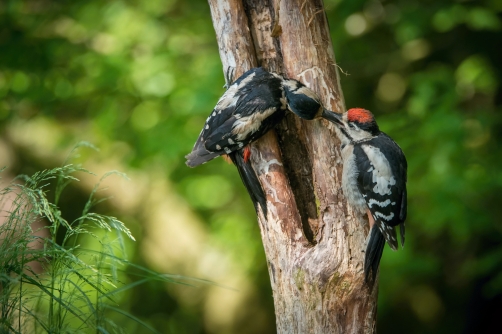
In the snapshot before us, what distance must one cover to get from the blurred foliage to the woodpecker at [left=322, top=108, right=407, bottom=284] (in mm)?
896

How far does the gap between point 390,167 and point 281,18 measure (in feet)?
2.43

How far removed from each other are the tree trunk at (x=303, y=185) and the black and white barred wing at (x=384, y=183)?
0.09m

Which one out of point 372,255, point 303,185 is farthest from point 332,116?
point 372,255

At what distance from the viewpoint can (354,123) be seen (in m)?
2.02

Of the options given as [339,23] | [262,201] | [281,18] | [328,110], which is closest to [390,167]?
[328,110]

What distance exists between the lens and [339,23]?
3.34m

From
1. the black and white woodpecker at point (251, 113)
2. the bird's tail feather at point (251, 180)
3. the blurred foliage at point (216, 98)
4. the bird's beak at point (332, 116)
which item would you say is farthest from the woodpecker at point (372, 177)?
the blurred foliage at point (216, 98)

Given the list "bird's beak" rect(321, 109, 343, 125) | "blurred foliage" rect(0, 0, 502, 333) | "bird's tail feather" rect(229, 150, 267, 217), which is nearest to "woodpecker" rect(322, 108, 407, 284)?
"bird's beak" rect(321, 109, 343, 125)

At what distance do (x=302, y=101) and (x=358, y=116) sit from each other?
31 centimetres

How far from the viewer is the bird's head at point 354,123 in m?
1.96

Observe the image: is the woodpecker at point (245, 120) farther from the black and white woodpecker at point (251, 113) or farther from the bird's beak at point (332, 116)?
the bird's beak at point (332, 116)

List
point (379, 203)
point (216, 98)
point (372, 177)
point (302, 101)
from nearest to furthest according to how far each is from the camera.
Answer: point (302, 101) < point (379, 203) < point (372, 177) < point (216, 98)

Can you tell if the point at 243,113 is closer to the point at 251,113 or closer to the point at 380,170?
the point at 251,113

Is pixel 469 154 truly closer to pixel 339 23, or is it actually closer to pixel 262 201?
pixel 339 23
